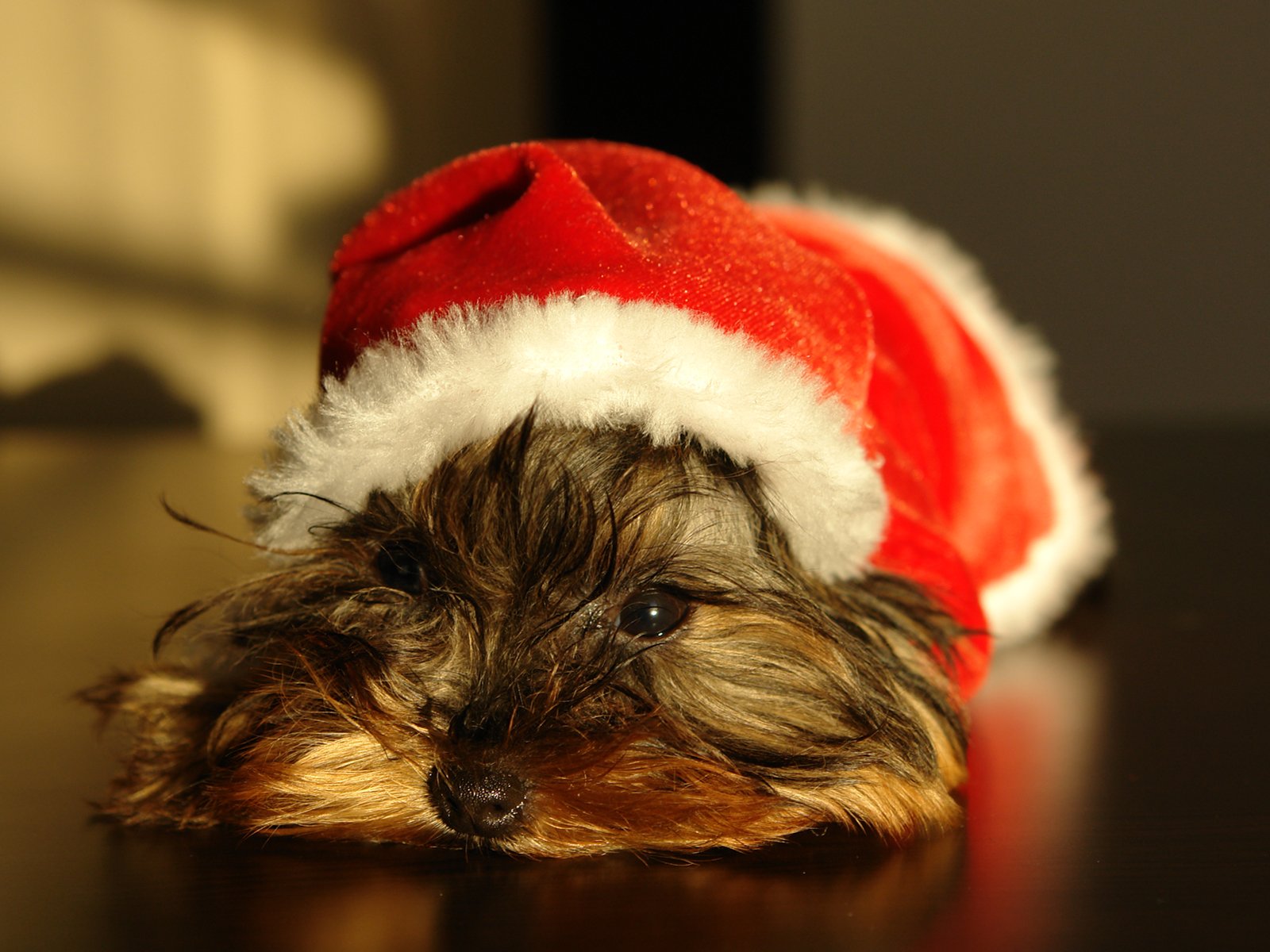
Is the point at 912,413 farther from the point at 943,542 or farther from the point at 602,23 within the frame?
the point at 602,23

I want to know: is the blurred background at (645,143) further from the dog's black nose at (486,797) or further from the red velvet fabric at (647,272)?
the dog's black nose at (486,797)

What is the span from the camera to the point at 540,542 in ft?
4.00

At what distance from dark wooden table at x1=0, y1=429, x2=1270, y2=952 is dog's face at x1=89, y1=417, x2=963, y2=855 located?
4 cm

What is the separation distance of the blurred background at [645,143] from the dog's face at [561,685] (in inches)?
141

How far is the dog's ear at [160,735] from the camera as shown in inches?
50.6

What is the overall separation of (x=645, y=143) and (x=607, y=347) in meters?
6.79

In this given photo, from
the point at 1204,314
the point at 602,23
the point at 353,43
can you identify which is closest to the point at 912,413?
the point at 353,43

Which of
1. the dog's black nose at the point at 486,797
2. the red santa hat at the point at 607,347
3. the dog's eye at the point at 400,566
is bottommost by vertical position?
the dog's black nose at the point at 486,797

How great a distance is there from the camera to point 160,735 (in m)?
1.37

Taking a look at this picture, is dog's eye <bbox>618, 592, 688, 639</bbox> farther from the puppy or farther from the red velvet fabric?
the red velvet fabric

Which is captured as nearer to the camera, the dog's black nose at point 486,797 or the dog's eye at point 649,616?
the dog's black nose at point 486,797

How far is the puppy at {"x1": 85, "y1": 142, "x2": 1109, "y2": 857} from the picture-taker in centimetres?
115

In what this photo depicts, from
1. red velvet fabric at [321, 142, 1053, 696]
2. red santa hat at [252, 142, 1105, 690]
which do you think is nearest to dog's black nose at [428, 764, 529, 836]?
red santa hat at [252, 142, 1105, 690]

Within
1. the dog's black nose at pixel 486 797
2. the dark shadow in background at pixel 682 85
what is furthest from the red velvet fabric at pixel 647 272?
the dark shadow in background at pixel 682 85
